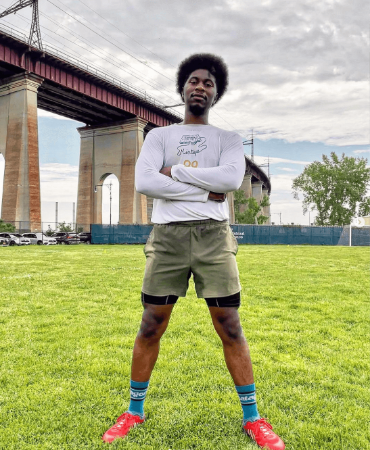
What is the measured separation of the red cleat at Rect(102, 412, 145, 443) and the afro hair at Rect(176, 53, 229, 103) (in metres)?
2.57

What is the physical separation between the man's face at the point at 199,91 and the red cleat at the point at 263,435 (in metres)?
2.30

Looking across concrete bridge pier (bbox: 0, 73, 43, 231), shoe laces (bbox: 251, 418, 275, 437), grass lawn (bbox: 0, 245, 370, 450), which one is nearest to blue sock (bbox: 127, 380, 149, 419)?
grass lawn (bbox: 0, 245, 370, 450)

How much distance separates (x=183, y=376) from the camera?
146 inches

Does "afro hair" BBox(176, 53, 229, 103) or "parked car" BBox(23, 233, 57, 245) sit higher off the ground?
"afro hair" BBox(176, 53, 229, 103)

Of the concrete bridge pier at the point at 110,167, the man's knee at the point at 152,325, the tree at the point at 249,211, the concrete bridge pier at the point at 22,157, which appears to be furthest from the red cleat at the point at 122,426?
the tree at the point at 249,211

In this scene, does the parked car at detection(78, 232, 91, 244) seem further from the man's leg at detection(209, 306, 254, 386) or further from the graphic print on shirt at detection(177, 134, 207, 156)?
the man's leg at detection(209, 306, 254, 386)

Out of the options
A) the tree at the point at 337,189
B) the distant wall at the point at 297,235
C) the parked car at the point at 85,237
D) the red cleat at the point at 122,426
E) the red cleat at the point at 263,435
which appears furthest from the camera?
the tree at the point at 337,189

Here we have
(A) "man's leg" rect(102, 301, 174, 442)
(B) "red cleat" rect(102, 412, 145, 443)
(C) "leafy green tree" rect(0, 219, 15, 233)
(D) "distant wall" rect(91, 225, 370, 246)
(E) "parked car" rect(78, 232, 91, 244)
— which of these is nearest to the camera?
(B) "red cleat" rect(102, 412, 145, 443)

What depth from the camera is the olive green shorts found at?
108 inches

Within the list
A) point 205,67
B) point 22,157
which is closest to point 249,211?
point 22,157

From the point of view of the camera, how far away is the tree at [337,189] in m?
71.2

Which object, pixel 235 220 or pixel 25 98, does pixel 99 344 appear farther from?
pixel 235 220

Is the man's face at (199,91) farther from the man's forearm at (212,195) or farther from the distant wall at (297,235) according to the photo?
the distant wall at (297,235)

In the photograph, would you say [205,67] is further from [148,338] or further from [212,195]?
[148,338]
